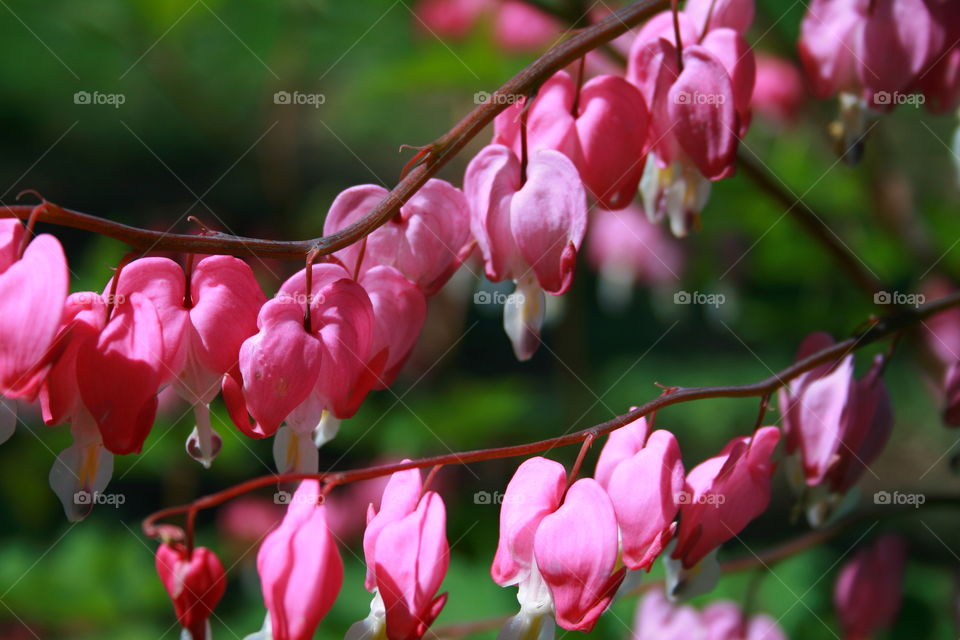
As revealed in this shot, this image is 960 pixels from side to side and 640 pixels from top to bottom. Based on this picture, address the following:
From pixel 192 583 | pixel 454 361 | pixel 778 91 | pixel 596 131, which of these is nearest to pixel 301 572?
pixel 192 583

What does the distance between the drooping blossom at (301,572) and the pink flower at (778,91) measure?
1.60 meters

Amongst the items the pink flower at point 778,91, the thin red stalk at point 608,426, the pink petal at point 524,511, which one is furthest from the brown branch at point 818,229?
the pink flower at point 778,91

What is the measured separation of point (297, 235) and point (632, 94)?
1416 mm

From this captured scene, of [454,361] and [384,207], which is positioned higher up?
[384,207]

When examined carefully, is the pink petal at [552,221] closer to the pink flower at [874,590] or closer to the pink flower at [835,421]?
the pink flower at [835,421]

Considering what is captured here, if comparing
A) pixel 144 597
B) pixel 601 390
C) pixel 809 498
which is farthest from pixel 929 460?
pixel 809 498

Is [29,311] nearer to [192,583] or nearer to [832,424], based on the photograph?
[192,583]

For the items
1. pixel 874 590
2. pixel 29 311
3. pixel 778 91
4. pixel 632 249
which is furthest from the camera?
pixel 632 249

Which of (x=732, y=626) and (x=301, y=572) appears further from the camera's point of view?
(x=732, y=626)

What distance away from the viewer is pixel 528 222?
71 cm

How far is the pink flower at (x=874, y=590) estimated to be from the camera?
1.12m

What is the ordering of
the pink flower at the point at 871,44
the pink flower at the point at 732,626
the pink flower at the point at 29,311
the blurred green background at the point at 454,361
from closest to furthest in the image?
1. the pink flower at the point at 29,311
2. the pink flower at the point at 871,44
3. the pink flower at the point at 732,626
4. the blurred green background at the point at 454,361

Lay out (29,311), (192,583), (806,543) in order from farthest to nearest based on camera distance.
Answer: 1. (806,543)
2. (192,583)
3. (29,311)

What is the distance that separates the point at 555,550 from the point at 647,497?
0.25ft
